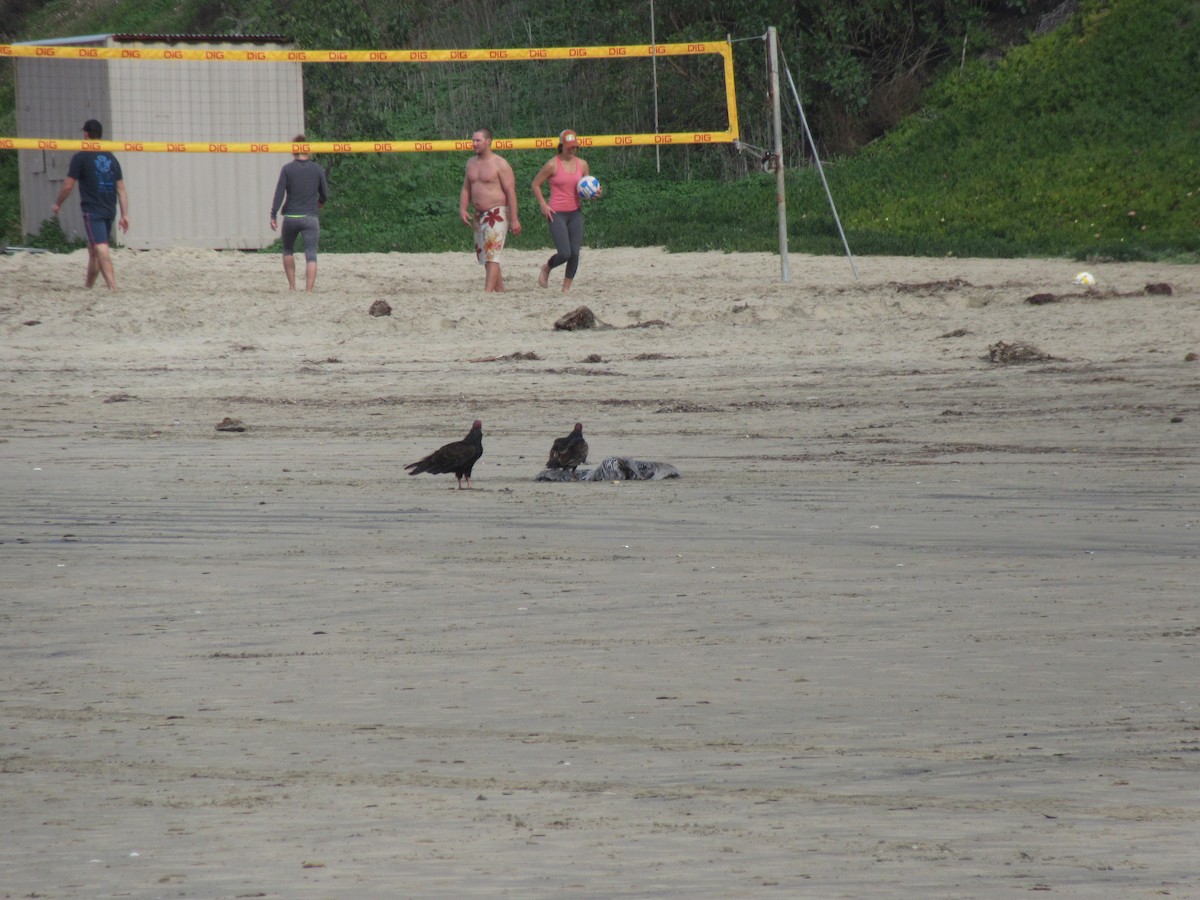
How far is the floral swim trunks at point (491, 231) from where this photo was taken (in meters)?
16.4

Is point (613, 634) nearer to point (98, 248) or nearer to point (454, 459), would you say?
point (454, 459)

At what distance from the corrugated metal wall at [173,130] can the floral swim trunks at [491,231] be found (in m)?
7.53

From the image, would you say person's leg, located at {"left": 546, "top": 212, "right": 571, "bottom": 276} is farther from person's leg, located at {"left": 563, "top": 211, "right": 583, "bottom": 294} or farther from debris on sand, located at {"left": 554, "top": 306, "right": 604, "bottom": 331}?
debris on sand, located at {"left": 554, "top": 306, "right": 604, "bottom": 331}

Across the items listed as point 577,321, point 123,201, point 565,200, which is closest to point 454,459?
point 577,321

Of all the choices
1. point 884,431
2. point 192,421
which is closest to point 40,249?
point 192,421

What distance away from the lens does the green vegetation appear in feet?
68.1

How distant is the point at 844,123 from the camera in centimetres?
2714

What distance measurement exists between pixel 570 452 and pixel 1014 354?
522cm

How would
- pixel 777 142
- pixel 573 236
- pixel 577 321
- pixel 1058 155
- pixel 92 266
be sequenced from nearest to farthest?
pixel 577 321 < pixel 92 266 < pixel 573 236 < pixel 777 142 < pixel 1058 155

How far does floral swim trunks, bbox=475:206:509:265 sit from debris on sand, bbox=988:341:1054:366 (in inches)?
215

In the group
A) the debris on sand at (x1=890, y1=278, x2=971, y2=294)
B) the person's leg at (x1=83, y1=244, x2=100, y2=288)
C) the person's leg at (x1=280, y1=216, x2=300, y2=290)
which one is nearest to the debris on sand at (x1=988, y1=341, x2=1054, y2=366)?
the debris on sand at (x1=890, y1=278, x2=971, y2=294)

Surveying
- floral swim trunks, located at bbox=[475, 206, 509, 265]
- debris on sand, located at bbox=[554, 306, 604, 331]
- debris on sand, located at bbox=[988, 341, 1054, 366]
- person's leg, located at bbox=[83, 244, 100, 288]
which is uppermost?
floral swim trunks, located at bbox=[475, 206, 509, 265]

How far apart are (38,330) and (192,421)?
4.45 meters

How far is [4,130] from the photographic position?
30266 mm
